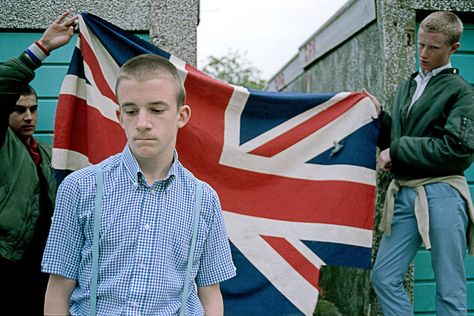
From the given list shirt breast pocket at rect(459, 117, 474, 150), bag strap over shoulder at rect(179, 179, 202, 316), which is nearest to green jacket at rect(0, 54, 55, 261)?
bag strap over shoulder at rect(179, 179, 202, 316)

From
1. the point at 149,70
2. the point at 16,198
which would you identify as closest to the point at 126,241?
the point at 149,70

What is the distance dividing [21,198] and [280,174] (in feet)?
5.57

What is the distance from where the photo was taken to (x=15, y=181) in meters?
3.03

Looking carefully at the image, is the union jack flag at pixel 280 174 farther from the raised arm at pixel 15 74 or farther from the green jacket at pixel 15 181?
the green jacket at pixel 15 181

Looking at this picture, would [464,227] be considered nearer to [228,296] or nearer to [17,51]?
[228,296]

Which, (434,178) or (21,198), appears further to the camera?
(434,178)

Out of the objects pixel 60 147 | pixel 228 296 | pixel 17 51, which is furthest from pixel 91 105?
pixel 228 296

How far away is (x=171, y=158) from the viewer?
2.12 metres

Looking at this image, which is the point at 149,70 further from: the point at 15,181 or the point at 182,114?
the point at 15,181

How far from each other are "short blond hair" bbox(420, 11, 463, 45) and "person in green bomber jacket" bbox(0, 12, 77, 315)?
2.20 meters

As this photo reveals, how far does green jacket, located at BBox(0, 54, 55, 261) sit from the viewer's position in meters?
2.88

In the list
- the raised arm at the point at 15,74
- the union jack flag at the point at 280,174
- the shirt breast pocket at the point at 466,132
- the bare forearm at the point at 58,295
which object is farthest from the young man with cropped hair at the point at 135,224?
the shirt breast pocket at the point at 466,132

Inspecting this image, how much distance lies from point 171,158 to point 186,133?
1616 millimetres

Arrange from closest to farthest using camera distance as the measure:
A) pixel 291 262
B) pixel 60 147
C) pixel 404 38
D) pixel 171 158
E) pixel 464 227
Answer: pixel 171 158, pixel 60 147, pixel 464 227, pixel 291 262, pixel 404 38
